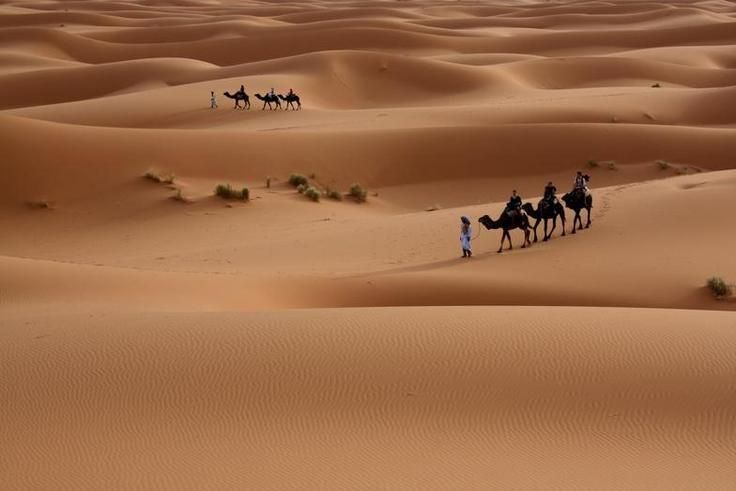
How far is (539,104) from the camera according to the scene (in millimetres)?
34625

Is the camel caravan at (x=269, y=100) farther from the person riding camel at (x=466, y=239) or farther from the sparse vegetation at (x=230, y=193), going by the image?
the person riding camel at (x=466, y=239)

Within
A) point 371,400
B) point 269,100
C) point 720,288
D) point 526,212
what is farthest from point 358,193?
point 371,400

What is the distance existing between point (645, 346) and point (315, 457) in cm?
338

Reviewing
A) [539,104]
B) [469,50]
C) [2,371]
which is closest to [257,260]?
[2,371]

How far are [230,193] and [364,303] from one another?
34.9 feet

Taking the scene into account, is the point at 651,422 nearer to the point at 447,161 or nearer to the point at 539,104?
the point at 447,161

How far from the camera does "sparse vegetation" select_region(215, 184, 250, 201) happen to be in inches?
866

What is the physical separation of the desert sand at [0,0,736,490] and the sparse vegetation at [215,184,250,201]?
9.5 inches

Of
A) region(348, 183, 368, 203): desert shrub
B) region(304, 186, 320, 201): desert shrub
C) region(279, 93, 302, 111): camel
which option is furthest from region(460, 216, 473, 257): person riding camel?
region(279, 93, 302, 111): camel

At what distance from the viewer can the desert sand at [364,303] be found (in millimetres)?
6301

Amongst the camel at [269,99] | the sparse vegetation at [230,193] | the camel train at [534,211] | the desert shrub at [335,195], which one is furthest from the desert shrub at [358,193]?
the camel at [269,99]

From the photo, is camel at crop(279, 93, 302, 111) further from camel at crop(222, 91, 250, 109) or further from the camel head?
the camel head

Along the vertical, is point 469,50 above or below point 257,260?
above

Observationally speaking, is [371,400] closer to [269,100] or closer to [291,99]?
[269,100]
